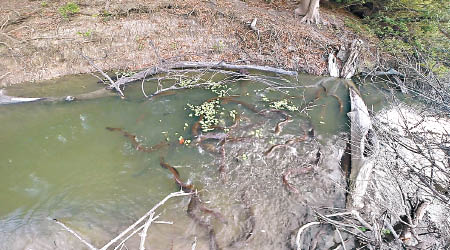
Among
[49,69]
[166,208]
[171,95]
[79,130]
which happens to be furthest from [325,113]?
[49,69]

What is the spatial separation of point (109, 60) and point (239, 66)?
13.0ft

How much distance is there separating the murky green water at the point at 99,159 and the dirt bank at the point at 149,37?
0.97m

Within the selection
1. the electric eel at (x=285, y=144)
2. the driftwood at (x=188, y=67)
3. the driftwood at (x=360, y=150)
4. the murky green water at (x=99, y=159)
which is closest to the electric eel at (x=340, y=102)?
the murky green water at (x=99, y=159)

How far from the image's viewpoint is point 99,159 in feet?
17.4

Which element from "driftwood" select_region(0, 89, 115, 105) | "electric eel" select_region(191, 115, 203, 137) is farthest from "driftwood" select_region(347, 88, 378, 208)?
"driftwood" select_region(0, 89, 115, 105)

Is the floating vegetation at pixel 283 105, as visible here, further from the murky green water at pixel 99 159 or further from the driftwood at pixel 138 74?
the driftwood at pixel 138 74

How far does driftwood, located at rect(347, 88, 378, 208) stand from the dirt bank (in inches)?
112

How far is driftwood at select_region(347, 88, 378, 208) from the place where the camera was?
4691mm

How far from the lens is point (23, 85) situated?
23.6 ft

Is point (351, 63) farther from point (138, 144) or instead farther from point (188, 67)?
point (138, 144)

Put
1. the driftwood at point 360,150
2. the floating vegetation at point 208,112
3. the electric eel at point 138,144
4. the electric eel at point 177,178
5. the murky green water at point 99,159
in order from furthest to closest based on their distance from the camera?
1. the floating vegetation at point 208,112
2. the electric eel at point 138,144
3. the electric eel at point 177,178
4. the driftwood at point 360,150
5. the murky green water at point 99,159

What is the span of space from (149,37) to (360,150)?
279 inches

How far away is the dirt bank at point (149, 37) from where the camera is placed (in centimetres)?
770

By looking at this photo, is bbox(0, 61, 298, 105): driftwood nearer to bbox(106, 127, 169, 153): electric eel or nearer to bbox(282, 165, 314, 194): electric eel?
bbox(106, 127, 169, 153): electric eel
